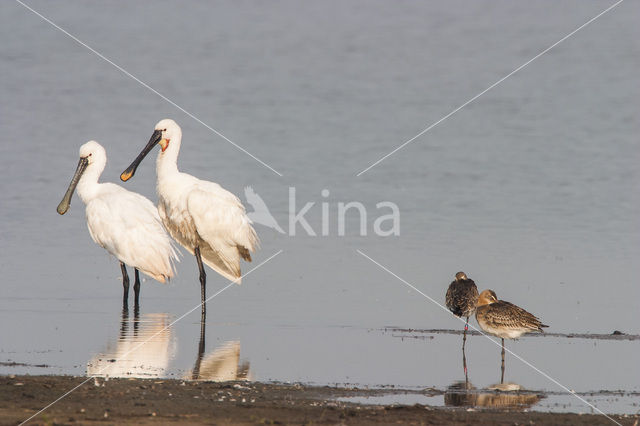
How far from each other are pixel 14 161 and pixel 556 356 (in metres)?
19.5

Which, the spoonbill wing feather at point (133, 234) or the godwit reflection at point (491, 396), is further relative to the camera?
the spoonbill wing feather at point (133, 234)

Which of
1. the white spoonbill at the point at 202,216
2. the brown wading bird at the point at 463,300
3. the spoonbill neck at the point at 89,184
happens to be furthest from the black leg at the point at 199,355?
the spoonbill neck at the point at 89,184

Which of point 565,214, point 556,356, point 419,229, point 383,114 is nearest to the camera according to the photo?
point 556,356

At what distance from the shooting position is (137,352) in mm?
11234

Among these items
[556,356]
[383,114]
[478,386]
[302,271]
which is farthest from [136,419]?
[383,114]

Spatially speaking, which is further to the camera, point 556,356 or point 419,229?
point 419,229

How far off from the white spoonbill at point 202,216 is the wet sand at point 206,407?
213 inches

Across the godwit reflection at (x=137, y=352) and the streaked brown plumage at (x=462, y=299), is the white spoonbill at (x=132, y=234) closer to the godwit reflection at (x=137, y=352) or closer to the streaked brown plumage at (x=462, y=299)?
the godwit reflection at (x=137, y=352)

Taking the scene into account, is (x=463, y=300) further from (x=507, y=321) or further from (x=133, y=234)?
(x=133, y=234)

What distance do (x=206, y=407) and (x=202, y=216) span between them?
669cm

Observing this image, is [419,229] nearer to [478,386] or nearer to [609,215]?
[609,215]

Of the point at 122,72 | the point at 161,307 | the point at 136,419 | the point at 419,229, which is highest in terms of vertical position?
the point at 122,72

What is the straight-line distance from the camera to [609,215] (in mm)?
23578

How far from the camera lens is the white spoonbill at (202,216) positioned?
15.1m
